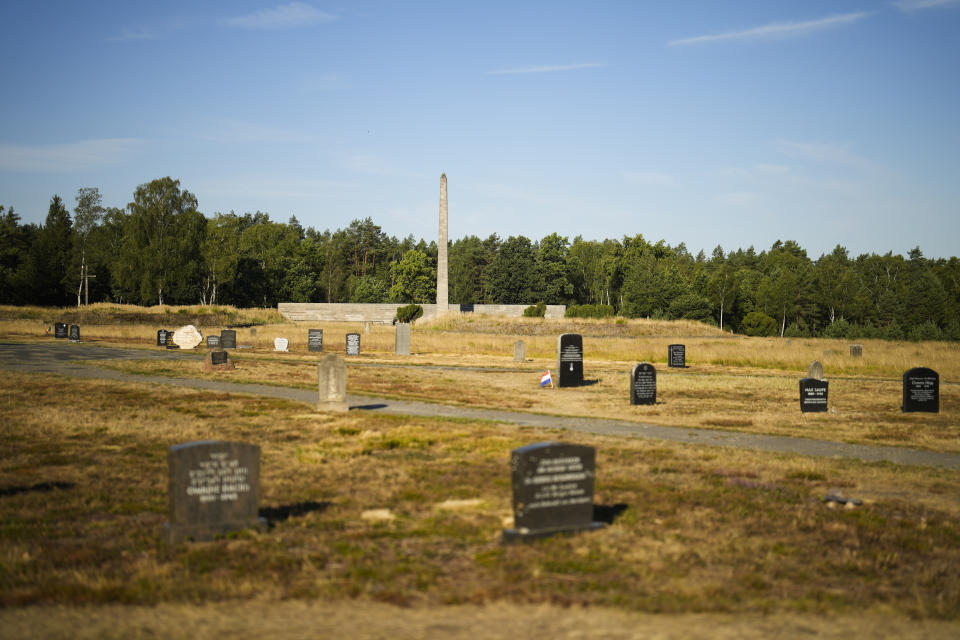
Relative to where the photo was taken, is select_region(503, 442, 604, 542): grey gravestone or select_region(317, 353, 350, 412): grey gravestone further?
select_region(317, 353, 350, 412): grey gravestone

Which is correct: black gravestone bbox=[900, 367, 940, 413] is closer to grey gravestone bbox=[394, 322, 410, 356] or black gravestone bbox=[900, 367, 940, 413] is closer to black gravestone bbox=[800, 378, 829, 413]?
black gravestone bbox=[800, 378, 829, 413]

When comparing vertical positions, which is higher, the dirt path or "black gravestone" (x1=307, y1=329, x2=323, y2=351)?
"black gravestone" (x1=307, y1=329, x2=323, y2=351)

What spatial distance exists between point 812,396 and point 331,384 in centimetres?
1297

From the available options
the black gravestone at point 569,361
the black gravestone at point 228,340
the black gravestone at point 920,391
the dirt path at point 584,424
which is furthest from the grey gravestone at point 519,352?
the black gravestone at point 920,391

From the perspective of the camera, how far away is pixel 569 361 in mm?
25984

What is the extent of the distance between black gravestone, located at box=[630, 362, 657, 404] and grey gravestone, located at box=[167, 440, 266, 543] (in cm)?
1436

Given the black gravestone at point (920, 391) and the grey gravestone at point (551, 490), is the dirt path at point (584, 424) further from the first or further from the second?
the grey gravestone at point (551, 490)

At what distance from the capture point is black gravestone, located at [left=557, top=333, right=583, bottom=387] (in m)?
25.9

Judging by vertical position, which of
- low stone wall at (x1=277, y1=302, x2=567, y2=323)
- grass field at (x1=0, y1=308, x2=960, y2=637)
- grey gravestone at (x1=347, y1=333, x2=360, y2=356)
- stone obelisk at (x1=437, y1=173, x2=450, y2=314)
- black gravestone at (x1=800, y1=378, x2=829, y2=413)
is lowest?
grass field at (x1=0, y1=308, x2=960, y2=637)

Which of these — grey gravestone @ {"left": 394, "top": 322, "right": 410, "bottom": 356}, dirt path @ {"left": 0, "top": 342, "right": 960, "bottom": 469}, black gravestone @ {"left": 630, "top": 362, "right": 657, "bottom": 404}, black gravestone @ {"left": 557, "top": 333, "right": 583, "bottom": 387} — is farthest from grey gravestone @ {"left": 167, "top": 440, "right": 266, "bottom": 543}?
grey gravestone @ {"left": 394, "top": 322, "right": 410, "bottom": 356}

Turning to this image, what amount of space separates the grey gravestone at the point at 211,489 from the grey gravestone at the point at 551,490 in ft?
9.70

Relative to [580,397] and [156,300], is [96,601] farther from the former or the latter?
[156,300]

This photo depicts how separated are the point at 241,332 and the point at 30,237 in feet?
186

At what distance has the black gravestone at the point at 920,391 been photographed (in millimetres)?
20578
